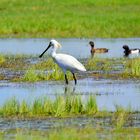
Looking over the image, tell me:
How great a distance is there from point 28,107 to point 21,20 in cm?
2589

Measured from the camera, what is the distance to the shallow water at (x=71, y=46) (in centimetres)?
2844

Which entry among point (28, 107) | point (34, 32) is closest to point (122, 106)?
point (28, 107)

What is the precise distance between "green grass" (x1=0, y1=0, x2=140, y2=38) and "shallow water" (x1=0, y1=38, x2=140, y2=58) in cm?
139

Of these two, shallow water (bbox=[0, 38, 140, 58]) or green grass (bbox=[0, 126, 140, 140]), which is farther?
shallow water (bbox=[0, 38, 140, 58])

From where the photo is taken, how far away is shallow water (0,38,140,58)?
28.4m

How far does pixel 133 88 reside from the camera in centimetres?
1755

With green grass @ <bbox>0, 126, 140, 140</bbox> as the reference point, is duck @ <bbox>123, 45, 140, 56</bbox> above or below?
above

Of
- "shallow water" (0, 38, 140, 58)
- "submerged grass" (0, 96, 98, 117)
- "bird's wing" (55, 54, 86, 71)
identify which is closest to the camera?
"submerged grass" (0, 96, 98, 117)

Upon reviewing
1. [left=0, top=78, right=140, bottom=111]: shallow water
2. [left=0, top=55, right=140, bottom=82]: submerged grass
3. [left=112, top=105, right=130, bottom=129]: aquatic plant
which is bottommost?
[left=112, top=105, right=130, bottom=129]: aquatic plant

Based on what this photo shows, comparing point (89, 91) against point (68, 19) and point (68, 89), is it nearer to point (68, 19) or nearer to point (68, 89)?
point (68, 89)

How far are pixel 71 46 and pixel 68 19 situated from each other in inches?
347

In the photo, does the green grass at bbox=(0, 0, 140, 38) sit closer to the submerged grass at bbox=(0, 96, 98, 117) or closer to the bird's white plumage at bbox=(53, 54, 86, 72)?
the bird's white plumage at bbox=(53, 54, 86, 72)

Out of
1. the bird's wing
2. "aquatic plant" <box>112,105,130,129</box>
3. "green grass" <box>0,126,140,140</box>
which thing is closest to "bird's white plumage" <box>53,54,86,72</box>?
the bird's wing

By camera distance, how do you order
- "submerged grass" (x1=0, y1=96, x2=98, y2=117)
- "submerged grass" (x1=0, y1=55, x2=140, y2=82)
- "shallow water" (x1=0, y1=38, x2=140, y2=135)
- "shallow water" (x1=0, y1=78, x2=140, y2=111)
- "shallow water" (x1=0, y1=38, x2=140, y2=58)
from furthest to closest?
"shallow water" (x1=0, y1=38, x2=140, y2=58) → "submerged grass" (x1=0, y1=55, x2=140, y2=82) → "shallow water" (x1=0, y1=78, x2=140, y2=111) → "submerged grass" (x1=0, y1=96, x2=98, y2=117) → "shallow water" (x1=0, y1=38, x2=140, y2=135)
